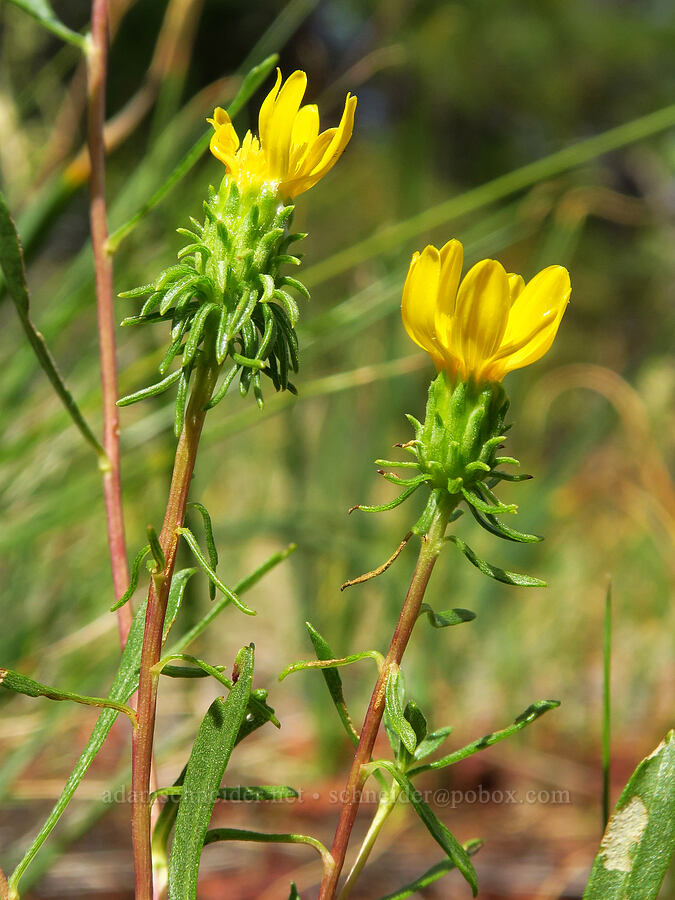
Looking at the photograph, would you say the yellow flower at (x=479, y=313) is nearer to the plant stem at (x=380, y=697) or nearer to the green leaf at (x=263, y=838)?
the plant stem at (x=380, y=697)

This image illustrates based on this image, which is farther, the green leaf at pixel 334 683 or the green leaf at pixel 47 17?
the green leaf at pixel 47 17

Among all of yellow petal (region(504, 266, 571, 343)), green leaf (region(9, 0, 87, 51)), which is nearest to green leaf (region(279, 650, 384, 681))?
yellow petal (region(504, 266, 571, 343))

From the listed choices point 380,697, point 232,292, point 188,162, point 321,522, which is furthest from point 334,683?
point 321,522

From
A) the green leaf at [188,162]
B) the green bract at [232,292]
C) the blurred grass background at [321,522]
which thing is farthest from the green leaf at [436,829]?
the blurred grass background at [321,522]

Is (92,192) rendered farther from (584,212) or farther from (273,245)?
(584,212)

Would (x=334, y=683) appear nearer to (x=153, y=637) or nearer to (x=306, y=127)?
Answer: (x=153, y=637)

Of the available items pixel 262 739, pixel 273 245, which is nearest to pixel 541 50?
pixel 262 739
